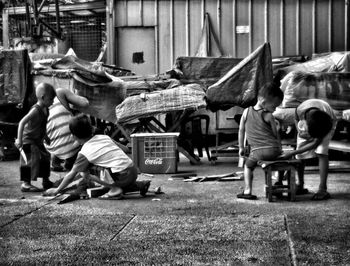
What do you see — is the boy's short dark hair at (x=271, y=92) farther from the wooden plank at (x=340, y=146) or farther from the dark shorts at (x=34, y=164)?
the dark shorts at (x=34, y=164)

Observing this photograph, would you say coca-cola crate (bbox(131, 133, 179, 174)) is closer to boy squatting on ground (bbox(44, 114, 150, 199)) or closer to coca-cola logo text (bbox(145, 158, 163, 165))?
coca-cola logo text (bbox(145, 158, 163, 165))

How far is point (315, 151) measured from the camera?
7.56 meters

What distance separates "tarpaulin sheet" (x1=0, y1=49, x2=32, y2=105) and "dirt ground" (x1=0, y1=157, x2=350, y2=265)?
5.89m

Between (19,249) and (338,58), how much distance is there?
9.29m

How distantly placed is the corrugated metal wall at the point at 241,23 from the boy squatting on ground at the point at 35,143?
9.24 metres

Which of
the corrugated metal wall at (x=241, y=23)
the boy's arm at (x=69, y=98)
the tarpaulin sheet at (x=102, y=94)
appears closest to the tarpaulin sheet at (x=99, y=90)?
the tarpaulin sheet at (x=102, y=94)

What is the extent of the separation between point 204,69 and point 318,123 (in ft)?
19.4

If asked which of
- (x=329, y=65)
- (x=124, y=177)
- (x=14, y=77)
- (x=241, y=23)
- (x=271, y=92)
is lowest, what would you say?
(x=124, y=177)

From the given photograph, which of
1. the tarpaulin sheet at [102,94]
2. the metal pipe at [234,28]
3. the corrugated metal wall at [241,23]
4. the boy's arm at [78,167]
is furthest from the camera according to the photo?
the metal pipe at [234,28]

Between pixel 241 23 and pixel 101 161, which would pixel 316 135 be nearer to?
pixel 101 161

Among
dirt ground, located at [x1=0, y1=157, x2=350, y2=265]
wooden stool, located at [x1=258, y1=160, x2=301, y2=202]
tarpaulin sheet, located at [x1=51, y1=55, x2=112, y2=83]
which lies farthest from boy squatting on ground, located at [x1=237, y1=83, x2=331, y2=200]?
tarpaulin sheet, located at [x1=51, y1=55, x2=112, y2=83]

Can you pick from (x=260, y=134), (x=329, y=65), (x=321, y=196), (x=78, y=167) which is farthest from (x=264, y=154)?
(x=329, y=65)

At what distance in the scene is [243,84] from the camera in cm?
1162

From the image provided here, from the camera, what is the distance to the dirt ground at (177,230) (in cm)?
445
